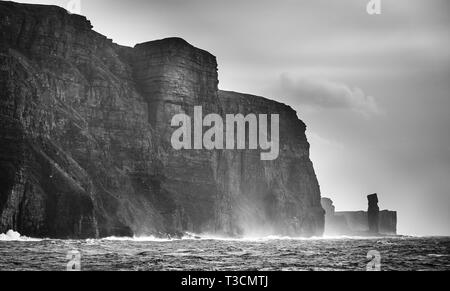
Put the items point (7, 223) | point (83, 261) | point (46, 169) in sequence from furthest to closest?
point (46, 169), point (7, 223), point (83, 261)

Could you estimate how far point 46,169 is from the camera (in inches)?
5118

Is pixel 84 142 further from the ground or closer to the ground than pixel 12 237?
further from the ground

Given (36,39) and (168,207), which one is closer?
(36,39)

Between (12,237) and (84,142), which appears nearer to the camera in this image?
(12,237)

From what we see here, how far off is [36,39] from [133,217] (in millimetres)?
49151

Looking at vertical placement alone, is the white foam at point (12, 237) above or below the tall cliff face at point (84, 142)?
below

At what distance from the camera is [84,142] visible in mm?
154625

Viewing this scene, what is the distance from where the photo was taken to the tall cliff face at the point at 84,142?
5000 inches

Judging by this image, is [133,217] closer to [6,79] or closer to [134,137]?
[134,137]

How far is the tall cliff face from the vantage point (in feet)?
417

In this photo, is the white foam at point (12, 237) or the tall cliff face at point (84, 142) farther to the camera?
the tall cliff face at point (84, 142)

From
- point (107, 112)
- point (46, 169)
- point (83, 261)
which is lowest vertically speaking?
point (83, 261)

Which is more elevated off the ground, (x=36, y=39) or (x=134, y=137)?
(x=36, y=39)
